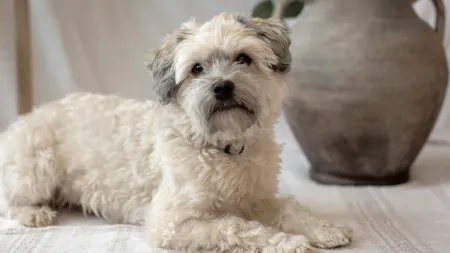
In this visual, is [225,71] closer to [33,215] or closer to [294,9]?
[33,215]

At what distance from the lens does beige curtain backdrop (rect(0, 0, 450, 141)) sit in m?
3.21

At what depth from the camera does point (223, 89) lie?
1729mm

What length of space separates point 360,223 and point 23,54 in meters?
1.65

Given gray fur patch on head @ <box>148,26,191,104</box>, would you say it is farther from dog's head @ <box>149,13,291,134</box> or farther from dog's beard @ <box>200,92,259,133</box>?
dog's beard @ <box>200,92,259,133</box>

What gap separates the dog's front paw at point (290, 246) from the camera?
5.57 ft

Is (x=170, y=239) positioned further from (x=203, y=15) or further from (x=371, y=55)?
(x=203, y=15)

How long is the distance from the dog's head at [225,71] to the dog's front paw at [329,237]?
13.8 inches

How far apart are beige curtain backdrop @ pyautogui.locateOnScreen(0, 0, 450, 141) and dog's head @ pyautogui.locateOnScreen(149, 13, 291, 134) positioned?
143 centimetres

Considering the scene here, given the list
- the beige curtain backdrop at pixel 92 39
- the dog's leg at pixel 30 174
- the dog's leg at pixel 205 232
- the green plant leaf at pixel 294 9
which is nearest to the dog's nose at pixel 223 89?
the dog's leg at pixel 205 232

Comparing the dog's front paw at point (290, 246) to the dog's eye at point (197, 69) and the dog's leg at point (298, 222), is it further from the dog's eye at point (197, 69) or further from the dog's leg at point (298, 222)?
the dog's eye at point (197, 69)

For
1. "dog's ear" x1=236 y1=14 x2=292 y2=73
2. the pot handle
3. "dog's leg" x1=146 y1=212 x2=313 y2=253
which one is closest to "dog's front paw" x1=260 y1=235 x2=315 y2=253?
"dog's leg" x1=146 y1=212 x2=313 y2=253

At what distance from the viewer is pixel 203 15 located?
10.9ft

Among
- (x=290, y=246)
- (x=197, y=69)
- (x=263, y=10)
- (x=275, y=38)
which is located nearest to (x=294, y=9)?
(x=263, y=10)

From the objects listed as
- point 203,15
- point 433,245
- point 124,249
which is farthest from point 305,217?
point 203,15
